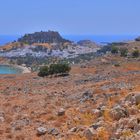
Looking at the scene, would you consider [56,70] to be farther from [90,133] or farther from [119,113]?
[90,133]

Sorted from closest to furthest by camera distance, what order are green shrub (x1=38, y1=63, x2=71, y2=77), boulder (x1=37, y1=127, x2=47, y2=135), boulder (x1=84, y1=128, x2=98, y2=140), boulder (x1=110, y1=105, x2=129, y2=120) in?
boulder (x1=84, y1=128, x2=98, y2=140), boulder (x1=110, y1=105, x2=129, y2=120), boulder (x1=37, y1=127, x2=47, y2=135), green shrub (x1=38, y1=63, x2=71, y2=77)

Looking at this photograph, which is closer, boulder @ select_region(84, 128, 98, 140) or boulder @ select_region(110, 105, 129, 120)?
boulder @ select_region(84, 128, 98, 140)

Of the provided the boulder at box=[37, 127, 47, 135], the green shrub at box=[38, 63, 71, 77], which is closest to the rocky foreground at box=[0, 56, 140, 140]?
the boulder at box=[37, 127, 47, 135]

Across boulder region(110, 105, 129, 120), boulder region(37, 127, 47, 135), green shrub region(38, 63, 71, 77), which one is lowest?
green shrub region(38, 63, 71, 77)

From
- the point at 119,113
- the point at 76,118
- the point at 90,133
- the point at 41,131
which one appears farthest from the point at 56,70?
the point at 90,133

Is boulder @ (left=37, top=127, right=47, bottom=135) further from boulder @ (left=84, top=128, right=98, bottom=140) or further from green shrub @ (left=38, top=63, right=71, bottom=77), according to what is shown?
green shrub @ (left=38, top=63, right=71, bottom=77)

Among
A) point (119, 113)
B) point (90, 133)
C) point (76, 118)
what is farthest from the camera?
point (76, 118)

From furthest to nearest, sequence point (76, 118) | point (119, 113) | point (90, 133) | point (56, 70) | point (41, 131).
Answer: point (56, 70)
point (76, 118)
point (41, 131)
point (119, 113)
point (90, 133)

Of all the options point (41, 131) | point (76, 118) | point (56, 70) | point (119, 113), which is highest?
point (119, 113)

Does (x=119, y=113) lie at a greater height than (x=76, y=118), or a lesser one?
greater

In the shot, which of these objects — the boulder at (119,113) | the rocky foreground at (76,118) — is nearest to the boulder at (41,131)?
the rocky foreground at (76,118)

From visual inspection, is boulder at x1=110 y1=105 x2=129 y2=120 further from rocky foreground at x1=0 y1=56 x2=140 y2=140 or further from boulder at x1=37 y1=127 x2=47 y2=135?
boulder at x1=37 y1=127 x2=47 y2=135

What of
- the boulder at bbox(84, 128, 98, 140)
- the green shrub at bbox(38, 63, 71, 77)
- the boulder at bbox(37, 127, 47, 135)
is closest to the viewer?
the boulder at bbox(84, 128, 98, 140)

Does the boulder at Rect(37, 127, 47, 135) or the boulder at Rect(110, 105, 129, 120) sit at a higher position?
the boulder at Rect(110, 105, 129, 120)
